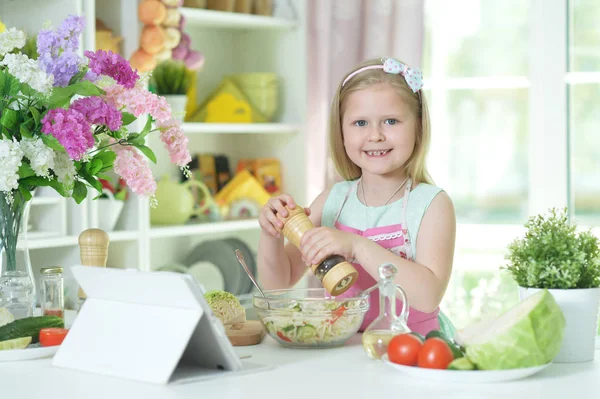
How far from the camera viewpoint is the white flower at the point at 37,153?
153 cm

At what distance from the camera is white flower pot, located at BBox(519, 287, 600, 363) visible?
138 cm

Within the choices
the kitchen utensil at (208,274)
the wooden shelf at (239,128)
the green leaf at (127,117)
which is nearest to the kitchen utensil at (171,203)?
the wooden shelf at (239,128)

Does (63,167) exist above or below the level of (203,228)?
above

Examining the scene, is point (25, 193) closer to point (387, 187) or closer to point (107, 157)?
point (107, 157)

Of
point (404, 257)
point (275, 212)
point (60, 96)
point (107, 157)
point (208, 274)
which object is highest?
point (60, 96)

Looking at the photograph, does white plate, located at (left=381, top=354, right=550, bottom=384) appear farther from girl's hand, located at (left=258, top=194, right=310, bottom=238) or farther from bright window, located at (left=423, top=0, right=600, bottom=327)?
bright window, located at (left=423, top=0, right=600, bottom=327)

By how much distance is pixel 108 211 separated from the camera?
3160 millimetres

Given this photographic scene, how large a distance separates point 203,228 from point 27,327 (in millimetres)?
1967

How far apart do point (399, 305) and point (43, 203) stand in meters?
1.46

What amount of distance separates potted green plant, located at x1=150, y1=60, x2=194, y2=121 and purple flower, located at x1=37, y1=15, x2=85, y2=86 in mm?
1761

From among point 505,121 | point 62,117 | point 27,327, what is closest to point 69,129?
point 62,117

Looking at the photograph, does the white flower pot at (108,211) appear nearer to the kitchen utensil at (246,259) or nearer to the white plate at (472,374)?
the kitchen utensil at (246,259)

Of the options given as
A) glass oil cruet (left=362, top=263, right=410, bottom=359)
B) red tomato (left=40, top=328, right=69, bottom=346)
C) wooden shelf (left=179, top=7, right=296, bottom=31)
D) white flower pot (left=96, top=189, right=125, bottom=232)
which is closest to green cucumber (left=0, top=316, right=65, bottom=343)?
red tomato (left=40, top=328, right=69, bottom=346)

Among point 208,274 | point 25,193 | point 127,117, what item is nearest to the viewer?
point 25,193
